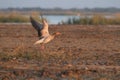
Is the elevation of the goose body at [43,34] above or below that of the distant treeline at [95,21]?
above

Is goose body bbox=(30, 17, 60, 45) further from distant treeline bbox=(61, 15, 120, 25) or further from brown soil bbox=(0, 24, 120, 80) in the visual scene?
distant treeline bbox=(61, 15, 120, 25)

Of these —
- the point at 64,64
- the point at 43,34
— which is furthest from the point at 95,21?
the point at 64,64

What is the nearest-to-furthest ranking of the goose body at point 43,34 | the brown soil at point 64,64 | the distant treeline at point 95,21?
the brown soil at point 64,64 → the goose body at point 43,34 → the distant treeline at point 95,21

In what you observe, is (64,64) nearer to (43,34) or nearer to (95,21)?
(43,34)

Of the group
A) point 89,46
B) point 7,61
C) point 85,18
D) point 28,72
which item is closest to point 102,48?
point 89,46

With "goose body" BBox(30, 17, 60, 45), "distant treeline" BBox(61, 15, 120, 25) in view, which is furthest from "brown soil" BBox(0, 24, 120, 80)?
"distant treeline" BBox(61, 15, 120, 25)

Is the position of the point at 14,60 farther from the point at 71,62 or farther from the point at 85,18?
the point at 85,18

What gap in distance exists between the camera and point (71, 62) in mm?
16438

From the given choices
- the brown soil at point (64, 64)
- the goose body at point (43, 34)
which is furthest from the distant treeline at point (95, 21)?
the goose body at point (43, 34)

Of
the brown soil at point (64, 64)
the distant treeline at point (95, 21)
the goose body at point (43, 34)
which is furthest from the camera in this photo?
the distant treeline at point (95, 21)

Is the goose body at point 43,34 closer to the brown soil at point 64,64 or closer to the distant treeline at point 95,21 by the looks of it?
the brown soil at point 64,64

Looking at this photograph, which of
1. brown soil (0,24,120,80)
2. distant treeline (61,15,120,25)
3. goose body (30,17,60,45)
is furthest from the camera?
distant treeline (61,15,120,25)

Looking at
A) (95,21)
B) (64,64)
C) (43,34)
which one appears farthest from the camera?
(95,21)

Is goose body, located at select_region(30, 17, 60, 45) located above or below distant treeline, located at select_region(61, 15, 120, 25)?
above
